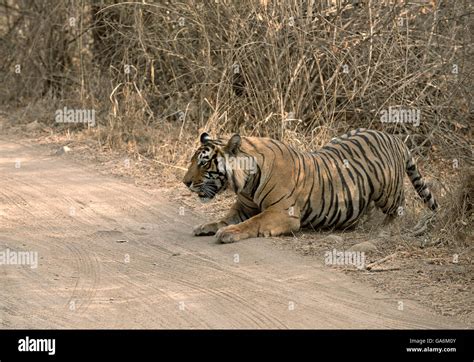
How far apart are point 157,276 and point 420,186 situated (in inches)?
132

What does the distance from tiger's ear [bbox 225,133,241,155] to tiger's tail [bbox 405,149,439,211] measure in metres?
2.07

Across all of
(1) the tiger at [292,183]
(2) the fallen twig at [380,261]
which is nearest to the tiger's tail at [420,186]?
(1) the tiger at [292,183]

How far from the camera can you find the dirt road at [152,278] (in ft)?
21.2

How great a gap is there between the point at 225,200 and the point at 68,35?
226 inches

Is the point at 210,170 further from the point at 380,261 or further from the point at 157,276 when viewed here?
the point at 380,261

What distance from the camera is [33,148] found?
41.2 ft

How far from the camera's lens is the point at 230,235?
8.34 m

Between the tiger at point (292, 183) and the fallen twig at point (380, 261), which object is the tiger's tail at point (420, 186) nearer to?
the tiger at point (292, 183)

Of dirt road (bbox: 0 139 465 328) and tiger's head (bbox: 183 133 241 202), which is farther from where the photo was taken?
tiger's head (bbox: 183 133 241 202)

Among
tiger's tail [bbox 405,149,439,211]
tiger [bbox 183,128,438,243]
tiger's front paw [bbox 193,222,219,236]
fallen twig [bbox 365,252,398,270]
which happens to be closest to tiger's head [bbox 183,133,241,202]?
tiger [bbox 183,128,438,243]

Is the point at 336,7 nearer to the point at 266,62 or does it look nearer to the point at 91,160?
the point at 266,62

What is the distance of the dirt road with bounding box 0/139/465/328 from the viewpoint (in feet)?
21.2

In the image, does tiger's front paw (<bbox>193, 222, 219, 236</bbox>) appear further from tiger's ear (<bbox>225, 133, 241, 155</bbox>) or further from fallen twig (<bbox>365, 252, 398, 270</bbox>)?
fallen twig (<bbox>365, 252, 398, 270</bbox>)
